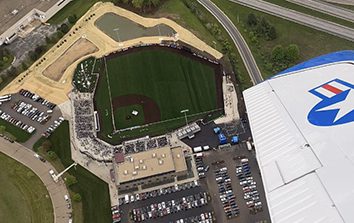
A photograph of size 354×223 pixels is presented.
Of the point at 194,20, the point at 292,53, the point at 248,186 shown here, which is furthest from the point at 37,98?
the point at 292,53

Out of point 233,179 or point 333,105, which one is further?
point 233,179

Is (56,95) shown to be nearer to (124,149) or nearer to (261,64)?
(124,149)

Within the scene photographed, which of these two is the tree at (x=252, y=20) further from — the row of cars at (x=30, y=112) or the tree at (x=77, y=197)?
the tree at (x=77, y=197)

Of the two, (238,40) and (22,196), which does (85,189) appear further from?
(238,40)

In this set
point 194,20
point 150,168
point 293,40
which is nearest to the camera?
point 150,168

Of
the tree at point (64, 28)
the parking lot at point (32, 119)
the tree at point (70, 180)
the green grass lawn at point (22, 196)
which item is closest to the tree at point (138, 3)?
the tree at point (64, 28)

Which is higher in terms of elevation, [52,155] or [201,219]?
[52,155]

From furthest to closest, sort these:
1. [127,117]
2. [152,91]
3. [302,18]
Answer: [302,18], [152,91], [127,117]
